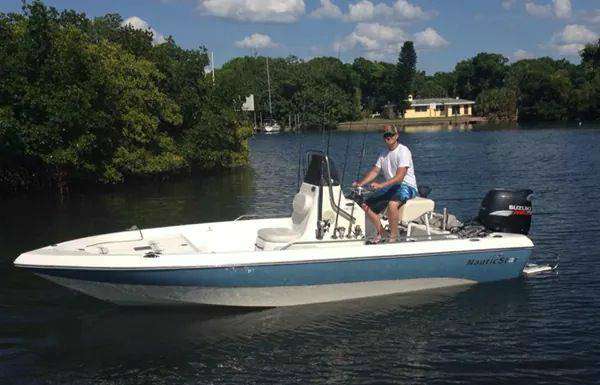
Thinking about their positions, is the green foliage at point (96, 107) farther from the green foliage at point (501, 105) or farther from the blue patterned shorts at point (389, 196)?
the green foliage at point (501, 105)

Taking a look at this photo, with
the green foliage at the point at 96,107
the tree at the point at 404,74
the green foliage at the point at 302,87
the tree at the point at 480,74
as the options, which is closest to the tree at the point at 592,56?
the tree at the point at 480,74

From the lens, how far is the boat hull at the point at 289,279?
8570mm

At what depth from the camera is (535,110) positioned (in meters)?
101

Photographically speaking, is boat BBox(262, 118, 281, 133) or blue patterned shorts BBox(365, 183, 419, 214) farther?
boat BBox(262, 118, 281, 133)

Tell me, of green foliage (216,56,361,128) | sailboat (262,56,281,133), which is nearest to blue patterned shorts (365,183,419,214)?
green foliage (216,56,361,128)

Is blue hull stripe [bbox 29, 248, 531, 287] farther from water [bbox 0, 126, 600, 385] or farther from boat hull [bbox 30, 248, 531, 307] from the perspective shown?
water [bbox 0, 126, 600, 385]

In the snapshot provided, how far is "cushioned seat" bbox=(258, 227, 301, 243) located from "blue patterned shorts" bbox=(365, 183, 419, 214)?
1360mm

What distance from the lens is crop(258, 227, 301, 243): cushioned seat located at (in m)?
9.44

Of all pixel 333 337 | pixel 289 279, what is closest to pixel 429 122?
pixel 289 279

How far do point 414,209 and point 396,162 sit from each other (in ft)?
2.75

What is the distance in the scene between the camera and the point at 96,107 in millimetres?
24719

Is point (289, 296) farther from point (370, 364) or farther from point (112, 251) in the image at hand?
point (112, 251)

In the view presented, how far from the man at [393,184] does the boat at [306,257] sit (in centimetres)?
19

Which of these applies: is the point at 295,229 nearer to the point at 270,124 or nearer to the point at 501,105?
the point at 270,124
